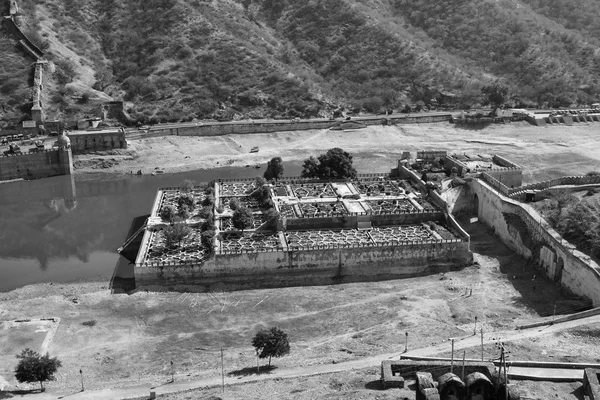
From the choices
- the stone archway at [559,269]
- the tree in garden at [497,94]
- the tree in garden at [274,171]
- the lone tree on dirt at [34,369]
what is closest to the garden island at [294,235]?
the tree in garden at [274,171]

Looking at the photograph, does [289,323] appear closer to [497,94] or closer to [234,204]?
[234,204]

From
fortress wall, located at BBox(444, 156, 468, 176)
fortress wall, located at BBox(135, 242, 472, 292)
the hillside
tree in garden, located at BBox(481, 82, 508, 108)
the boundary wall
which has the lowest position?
fortress wall, located at BBox(135, 242, 472, 292)

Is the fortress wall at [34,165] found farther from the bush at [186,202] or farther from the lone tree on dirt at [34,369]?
the lone tree on dirt at [34,369]

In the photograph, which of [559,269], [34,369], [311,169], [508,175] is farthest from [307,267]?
[508,175]

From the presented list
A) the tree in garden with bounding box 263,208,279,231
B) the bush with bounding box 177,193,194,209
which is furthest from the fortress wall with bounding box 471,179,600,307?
the bush with bounding box 177,193,194,209

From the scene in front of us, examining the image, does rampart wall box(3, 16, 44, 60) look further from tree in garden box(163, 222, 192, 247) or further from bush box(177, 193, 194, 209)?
tree in garden box(163, 222, 192, 247)
